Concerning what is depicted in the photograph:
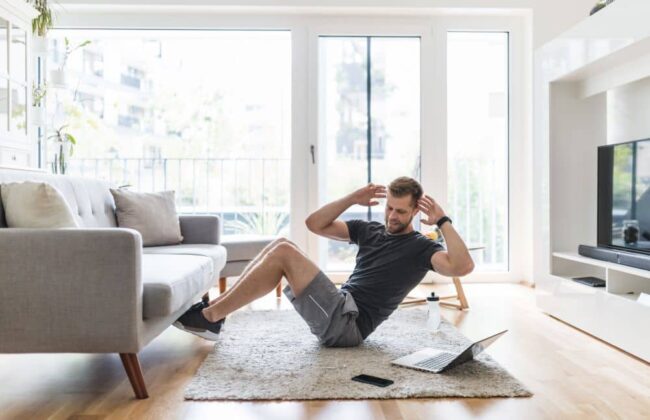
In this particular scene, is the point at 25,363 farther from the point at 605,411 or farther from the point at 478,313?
the point at 478,313

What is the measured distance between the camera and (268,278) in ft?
8.20

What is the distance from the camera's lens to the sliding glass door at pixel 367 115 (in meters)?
5.04

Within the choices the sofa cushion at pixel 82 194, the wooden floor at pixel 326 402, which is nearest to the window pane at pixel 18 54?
the sofa cushion at pixel 82 194

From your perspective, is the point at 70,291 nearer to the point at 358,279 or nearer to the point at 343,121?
the point at 358,279

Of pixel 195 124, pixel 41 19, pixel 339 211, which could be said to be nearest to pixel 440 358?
pixel 339 211

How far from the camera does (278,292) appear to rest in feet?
13.9

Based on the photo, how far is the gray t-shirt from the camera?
250 cm

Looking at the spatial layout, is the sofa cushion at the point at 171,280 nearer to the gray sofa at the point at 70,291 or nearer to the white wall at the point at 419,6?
the gray sofa at the point at 70,291

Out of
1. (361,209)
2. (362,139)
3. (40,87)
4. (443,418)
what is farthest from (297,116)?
(443,418)

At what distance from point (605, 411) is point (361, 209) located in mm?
3497

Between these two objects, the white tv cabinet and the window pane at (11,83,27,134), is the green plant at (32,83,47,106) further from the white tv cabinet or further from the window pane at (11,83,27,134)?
the white tv cabinet

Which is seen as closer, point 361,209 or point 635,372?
point 635,372

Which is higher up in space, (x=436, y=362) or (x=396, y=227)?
(x=396, y=227)

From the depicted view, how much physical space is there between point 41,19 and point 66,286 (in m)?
3.06
